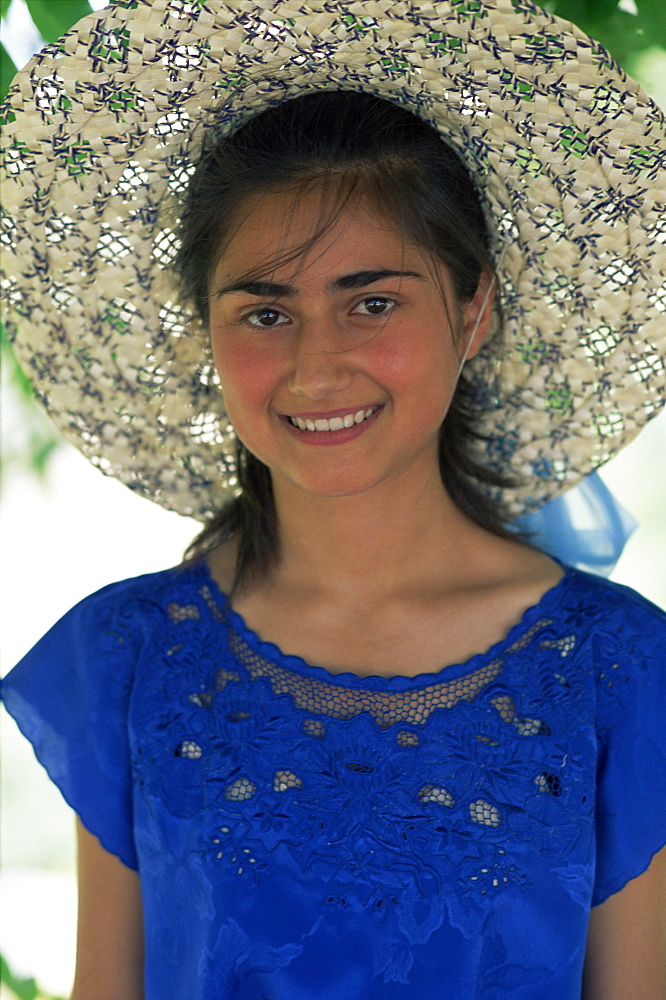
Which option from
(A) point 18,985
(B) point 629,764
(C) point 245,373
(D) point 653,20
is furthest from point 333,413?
(A) point 18,985

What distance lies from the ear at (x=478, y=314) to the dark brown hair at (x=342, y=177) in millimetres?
19

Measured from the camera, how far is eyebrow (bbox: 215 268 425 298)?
59.5 inches

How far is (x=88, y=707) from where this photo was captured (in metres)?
1.80

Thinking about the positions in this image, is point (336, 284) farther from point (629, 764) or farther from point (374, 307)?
point (629, 764)

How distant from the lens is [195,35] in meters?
1.46

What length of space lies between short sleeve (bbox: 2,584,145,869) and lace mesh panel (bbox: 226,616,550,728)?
29 cm

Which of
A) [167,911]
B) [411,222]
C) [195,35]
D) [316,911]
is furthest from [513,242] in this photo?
[167,911]

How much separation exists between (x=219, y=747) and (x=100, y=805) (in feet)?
0.85

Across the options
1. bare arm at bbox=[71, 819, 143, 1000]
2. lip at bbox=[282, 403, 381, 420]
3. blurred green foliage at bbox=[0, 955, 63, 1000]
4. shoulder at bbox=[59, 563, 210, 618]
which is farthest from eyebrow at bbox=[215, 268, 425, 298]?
blurred green foliage at bbox=[0, 955, 63, 1000]

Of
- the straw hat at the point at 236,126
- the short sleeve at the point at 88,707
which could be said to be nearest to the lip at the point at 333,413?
the straw hat at the point at 236,126

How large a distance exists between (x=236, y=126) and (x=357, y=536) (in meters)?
0.65

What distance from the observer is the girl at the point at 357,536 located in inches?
59.6

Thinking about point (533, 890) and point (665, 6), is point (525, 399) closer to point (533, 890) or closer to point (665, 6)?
point (665, 6)

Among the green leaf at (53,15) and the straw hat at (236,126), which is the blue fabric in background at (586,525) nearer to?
the straw hat at (236,126)
